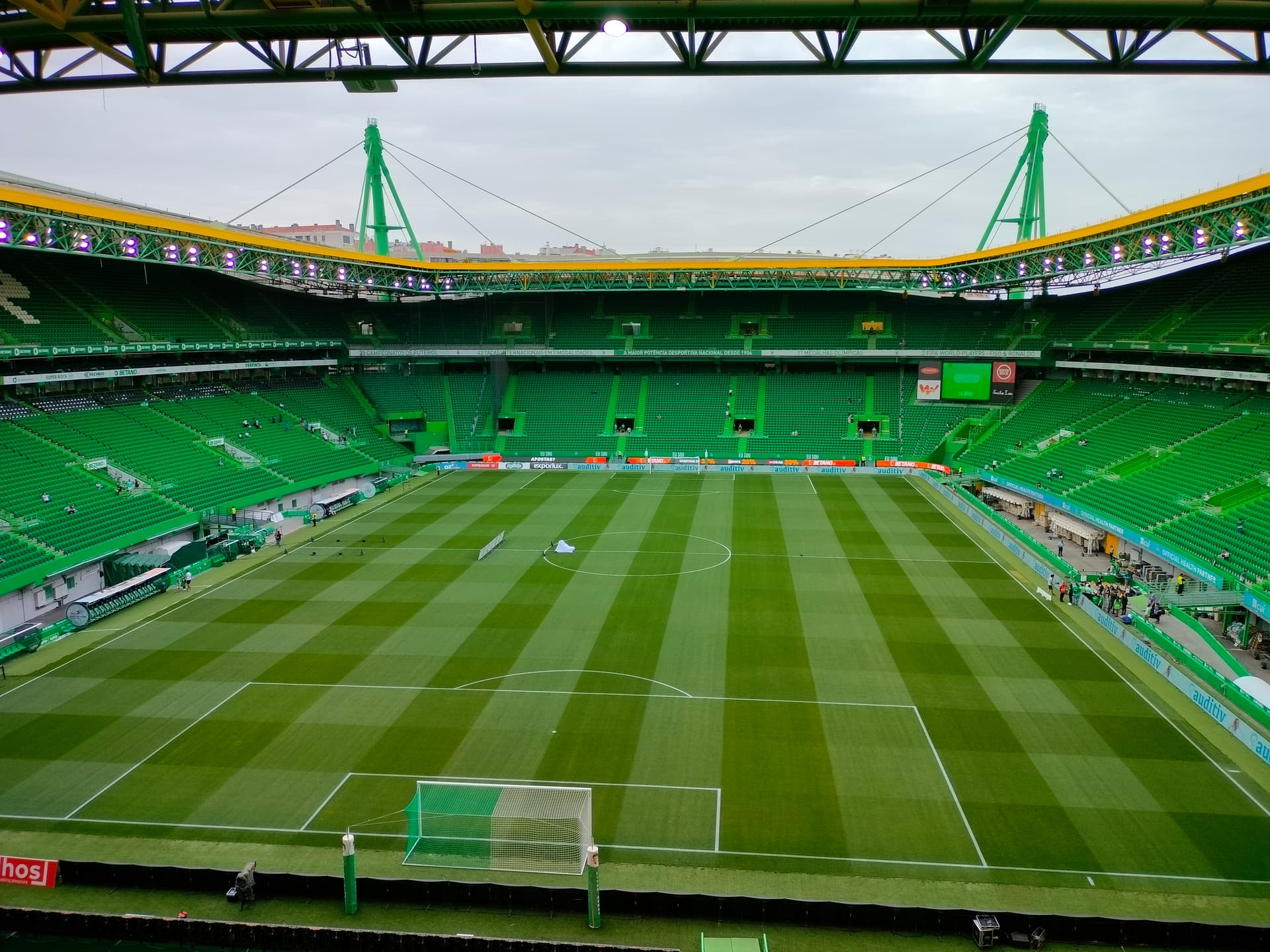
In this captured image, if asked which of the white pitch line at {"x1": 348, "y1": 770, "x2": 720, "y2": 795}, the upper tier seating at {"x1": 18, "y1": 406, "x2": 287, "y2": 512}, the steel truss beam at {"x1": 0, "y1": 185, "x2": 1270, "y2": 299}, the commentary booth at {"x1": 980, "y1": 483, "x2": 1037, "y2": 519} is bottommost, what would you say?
the white pitch line at {"x1": 348, "y1": 770, "x2": 720, "y2": 795}

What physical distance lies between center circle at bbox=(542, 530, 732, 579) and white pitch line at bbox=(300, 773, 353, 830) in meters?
13.9

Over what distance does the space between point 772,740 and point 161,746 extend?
13.8 meters

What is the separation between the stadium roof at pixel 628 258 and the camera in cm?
3105

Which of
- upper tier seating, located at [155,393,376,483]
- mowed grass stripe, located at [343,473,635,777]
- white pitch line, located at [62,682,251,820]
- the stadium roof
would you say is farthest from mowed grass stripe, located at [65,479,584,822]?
the stadium roof

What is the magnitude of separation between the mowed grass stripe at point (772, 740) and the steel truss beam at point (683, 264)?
70.1 ft

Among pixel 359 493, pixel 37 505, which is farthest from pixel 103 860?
pixel 359 493

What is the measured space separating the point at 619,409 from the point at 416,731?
39306 mm

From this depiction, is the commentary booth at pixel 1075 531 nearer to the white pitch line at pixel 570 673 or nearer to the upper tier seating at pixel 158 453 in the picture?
the white pitch line at pixel 570 673

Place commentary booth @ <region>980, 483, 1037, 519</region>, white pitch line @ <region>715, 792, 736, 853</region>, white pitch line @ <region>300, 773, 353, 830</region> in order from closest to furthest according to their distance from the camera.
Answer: white pitch line @ <region>715, 792, 736, 853</region>
white pitch line @ <region>300, 773, 353, 830</region>
commentary booth @ <region>980, 483, 1037, 519</region>

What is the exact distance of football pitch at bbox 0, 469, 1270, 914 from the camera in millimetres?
14641

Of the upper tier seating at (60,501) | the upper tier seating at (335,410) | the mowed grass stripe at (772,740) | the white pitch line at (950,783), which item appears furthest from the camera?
the upper tier seating at (335,410)

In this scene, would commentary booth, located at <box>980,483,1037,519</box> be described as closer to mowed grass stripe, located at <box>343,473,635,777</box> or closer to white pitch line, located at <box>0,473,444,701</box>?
mowed grass stripe, located at <box>343,473,635,777</box>

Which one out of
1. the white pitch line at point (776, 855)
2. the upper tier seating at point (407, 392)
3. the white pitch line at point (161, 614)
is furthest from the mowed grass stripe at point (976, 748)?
the upper tier seating at point (407, 392)

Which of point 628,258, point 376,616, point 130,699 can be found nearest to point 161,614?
point 130,699
